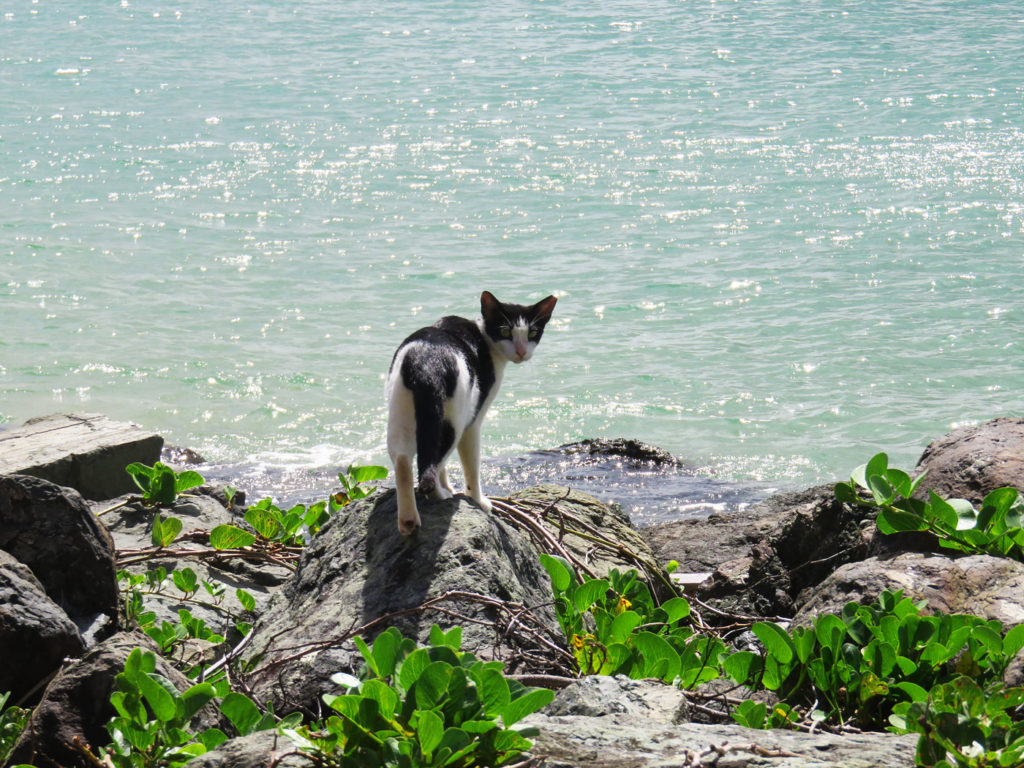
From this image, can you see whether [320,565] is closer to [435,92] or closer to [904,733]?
[904,733]

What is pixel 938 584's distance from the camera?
141 inches

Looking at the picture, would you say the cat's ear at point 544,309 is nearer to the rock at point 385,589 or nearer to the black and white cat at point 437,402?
the black and white cat at point 437,402

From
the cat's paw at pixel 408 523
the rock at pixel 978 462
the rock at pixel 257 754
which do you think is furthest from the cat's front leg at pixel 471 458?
the rock at pixel 257 754

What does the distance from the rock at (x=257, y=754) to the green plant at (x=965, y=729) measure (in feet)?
4.10

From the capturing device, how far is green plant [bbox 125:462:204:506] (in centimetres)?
555

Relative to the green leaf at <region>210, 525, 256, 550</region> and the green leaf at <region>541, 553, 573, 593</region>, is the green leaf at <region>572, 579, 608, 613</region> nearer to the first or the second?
the green leaf at <region>541, 553, 573, 593</region>

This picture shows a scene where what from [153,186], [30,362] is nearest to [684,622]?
[30,362]

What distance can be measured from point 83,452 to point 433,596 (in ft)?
12.2

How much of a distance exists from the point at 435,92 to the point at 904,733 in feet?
66.2

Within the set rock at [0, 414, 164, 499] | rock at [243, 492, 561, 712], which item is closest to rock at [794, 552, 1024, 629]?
rock at [243, 492, 561, 712]

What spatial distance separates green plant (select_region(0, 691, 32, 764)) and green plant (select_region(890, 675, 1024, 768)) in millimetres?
2180

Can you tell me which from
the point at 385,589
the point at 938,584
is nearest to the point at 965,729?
the point at 938,584

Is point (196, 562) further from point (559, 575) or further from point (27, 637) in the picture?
point (559, 575)

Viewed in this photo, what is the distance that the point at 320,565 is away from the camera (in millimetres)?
4141
